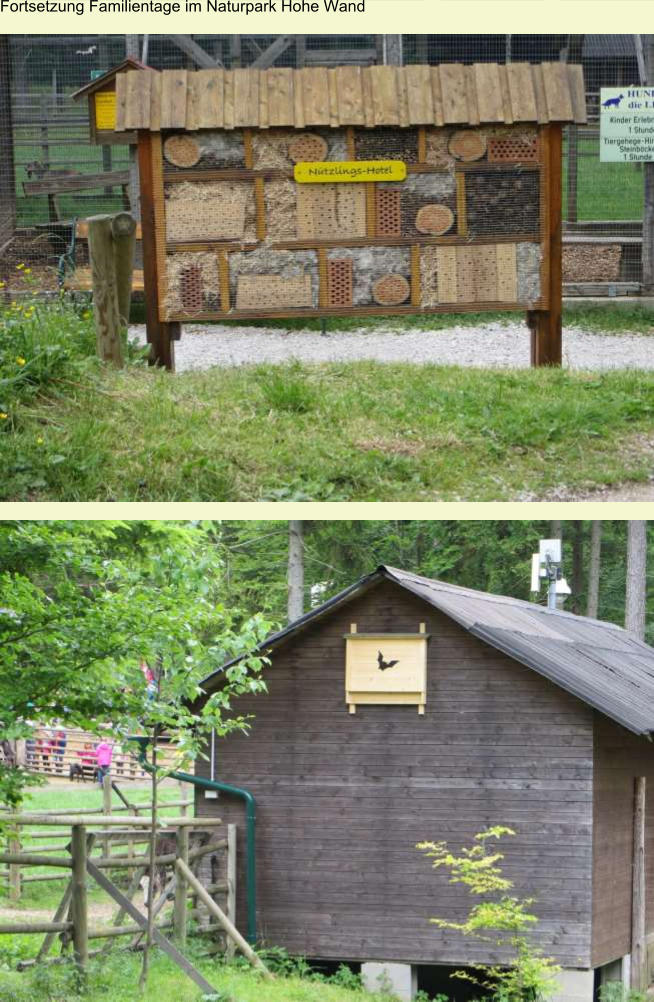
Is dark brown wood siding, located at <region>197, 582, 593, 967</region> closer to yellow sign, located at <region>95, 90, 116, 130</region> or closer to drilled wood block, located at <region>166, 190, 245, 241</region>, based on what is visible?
drilled wood block, located at <region>166, 190, 245, 241</region>

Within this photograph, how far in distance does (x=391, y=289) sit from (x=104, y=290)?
6.05ft

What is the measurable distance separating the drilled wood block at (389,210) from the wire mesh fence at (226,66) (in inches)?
182

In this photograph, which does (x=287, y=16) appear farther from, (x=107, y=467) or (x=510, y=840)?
(x=510, y=840)

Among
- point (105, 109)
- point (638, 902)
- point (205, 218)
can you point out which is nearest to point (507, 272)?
point (205, 218)

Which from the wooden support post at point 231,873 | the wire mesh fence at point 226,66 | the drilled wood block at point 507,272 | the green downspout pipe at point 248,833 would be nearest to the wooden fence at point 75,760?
the wire mesh fence at point 226,66

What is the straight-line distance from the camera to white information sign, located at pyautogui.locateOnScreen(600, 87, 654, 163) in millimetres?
13781

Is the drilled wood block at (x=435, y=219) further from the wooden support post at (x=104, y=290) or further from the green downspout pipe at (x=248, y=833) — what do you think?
the green downspout pipe at (x=248, y=833)

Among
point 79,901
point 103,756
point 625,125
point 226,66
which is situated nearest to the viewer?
point 79,901

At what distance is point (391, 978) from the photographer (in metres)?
12.3

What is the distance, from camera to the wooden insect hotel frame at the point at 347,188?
9047mm

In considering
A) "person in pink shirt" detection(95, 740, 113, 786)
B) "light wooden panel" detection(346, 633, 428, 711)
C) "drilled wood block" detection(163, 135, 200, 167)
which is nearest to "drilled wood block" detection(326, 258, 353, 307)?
"drilled wood block" detection(163, 135, 200, 167)

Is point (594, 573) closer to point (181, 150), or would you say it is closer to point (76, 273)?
point (76, 273)

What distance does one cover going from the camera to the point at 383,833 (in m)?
12.6

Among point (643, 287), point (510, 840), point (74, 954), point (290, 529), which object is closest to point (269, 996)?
point (74, 954)
